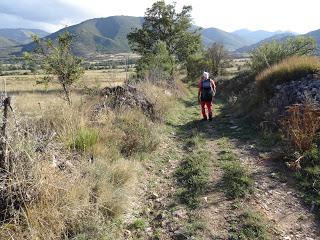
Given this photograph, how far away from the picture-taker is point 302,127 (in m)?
7.82

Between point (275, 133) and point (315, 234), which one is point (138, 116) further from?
point (315, 234)

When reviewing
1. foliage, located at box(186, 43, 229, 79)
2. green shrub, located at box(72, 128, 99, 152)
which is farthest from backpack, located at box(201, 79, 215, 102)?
foliage, located at box(186, 43, 229, 79)

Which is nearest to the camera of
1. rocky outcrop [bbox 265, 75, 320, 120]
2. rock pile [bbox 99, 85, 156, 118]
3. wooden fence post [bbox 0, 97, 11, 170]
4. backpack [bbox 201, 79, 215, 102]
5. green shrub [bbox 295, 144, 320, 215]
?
wooden fence post [bbox 0, 97, 11, 170]

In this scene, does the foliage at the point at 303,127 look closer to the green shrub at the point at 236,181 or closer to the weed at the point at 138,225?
the green shrub at the point at 236,181

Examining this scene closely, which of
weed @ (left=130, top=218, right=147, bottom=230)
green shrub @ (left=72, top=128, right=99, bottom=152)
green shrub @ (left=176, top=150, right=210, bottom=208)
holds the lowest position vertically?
weed @ (left=130, top=218, right=147, bottom=230)

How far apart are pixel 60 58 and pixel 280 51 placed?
43.6 feet

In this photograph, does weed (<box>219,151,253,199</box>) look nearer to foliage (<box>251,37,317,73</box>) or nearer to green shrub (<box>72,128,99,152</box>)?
green shrub (<box>72,128,99,152</box>)

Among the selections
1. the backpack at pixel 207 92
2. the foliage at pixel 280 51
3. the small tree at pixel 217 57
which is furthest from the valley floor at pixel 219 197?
the small tree at pixel 217 57

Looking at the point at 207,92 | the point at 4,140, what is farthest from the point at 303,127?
the point at 4,140

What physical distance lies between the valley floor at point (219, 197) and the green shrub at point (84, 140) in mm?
1271

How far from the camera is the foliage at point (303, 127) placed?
7348mm

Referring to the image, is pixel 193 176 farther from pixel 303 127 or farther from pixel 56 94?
pixel 56 94

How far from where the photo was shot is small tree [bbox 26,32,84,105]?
15.9 m

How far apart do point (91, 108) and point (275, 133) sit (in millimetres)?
4947
